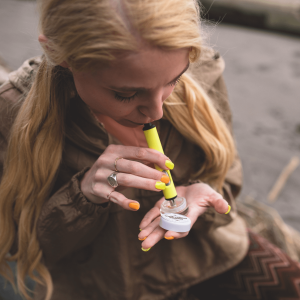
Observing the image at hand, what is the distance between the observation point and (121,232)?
48.6 inches

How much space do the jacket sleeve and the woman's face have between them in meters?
0.30

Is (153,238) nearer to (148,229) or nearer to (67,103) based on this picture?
(148,229)

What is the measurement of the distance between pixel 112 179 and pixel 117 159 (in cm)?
6

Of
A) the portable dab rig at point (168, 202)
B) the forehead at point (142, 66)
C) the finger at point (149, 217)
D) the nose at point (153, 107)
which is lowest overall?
the finger at point (149, 217)

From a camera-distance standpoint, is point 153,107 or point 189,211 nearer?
point 153,107

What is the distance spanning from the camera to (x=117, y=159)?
91cm

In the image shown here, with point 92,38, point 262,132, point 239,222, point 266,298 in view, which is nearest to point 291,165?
point 262,132

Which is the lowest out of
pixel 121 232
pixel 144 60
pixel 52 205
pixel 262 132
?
pixel 262 132

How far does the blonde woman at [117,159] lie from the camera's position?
2.50 ft

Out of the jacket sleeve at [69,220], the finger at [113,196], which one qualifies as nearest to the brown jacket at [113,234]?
the jacket sleeve at [69,220]

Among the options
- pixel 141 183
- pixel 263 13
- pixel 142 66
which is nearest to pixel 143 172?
pixel 141 183

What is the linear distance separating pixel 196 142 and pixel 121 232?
17.3 inches

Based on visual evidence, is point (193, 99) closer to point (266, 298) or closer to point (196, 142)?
point (196, 142)

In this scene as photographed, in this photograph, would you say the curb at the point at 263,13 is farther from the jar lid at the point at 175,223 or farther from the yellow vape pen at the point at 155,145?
the jar lid at the point at 175,223
